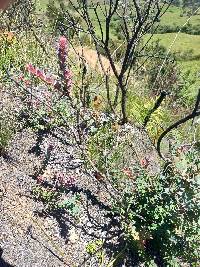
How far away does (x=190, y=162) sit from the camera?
344 centimetres

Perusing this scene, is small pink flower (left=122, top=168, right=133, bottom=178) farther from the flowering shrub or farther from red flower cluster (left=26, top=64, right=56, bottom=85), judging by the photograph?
red flower cluster (left=26, top=64, right=56, bottom=85)

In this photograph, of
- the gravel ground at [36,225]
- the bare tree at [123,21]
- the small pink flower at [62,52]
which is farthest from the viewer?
the bare tree at [123,21]

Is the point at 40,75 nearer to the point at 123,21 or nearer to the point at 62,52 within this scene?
the point at 123,21

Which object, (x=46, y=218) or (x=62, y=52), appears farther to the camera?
(x=46, y=218)

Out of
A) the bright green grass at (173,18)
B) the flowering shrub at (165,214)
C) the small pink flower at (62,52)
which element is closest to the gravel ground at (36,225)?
the flowering shrub at (165,214)

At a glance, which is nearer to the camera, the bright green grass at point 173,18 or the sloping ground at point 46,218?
the sloping ground at point 46,218

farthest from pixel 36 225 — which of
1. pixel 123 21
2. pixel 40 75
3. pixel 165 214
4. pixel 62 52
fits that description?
pixel 123 21

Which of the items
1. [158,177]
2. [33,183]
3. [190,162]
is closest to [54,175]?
[33,183]

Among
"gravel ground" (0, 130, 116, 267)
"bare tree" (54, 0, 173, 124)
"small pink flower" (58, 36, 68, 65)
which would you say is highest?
"bare tree" (54, 0, 173, 124)

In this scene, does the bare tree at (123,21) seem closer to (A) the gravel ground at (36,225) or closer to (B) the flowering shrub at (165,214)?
(A) the gravel ground at (36,225)

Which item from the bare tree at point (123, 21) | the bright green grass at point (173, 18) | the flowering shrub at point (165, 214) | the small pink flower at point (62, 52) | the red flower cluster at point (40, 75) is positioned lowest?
the flowering shrub at point (165, 214)

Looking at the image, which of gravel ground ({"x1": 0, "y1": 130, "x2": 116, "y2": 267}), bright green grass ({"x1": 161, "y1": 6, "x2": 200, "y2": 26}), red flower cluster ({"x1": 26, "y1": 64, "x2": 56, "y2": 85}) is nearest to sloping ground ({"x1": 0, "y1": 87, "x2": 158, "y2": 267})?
gravel ground ({"x1": 0, "y1": 130, "x2": 116, "y2": 267})

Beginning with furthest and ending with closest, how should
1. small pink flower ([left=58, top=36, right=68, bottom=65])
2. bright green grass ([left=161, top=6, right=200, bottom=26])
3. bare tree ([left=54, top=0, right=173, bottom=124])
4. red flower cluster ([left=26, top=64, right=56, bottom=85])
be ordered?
bright green grass ([left=161, top=6, right=200, bottom=26]) < red flower cluster ([left=26, top=64, right=56, bottom=85]) < bare tree ([left=54, top=0, right=173, bottom=124]) < small pink flower ([left=58, top=36, right=68, bottom=65])

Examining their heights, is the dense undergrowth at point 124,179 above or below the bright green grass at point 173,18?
below
